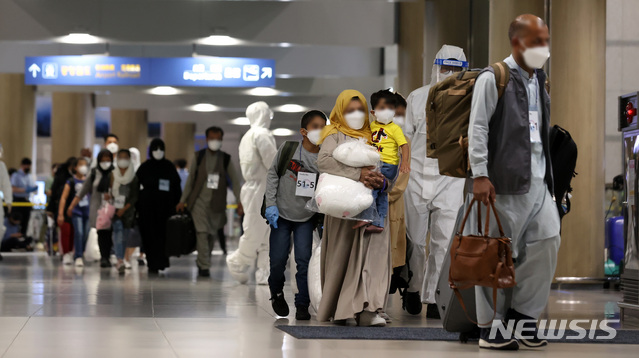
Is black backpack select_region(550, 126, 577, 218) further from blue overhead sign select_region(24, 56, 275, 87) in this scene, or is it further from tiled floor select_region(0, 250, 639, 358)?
blue overhead sign select_region(24, 56, 275, 87)

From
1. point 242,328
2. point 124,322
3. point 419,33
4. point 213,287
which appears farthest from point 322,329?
point 419,33

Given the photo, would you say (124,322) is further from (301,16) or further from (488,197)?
(301,16)

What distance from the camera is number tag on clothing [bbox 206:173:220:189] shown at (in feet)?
39.8

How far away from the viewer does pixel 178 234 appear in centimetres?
1218

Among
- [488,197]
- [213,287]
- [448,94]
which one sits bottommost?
[213,287]

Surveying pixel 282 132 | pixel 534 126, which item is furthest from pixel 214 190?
pixel 282 132

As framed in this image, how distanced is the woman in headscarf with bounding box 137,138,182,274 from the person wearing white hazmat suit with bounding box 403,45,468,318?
5.87 m

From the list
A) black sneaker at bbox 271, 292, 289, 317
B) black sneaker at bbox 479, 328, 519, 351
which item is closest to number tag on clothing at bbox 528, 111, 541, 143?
black sneaker at bbox 479, 328, 519, 351

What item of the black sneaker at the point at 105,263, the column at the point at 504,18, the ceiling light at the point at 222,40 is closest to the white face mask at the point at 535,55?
the column at the point at 504,18

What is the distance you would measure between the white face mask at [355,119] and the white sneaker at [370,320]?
1276 mm

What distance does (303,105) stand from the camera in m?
26.5

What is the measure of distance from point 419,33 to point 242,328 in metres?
9.27

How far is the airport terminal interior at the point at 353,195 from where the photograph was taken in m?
5.29

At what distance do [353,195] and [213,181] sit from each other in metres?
5.92
